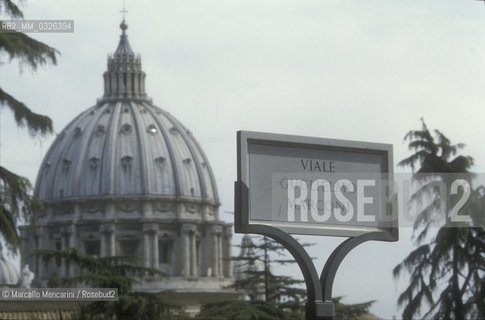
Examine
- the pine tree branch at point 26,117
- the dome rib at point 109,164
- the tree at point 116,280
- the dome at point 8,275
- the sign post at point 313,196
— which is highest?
the dome rib at point 109,164

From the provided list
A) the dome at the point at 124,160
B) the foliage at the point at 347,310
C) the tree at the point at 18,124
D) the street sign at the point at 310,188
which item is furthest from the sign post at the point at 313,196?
the dome at the point at 124,160

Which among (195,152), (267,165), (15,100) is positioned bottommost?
(267,165)

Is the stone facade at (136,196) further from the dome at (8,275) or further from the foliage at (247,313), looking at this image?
the foliage at (247,313)

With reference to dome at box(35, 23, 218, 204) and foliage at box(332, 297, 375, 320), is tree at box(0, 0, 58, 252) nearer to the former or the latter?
foliage at box(332, 297, 375, 320)

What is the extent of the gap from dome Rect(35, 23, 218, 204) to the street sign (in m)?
100

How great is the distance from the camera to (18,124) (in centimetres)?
862

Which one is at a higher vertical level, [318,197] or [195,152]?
[195,152]

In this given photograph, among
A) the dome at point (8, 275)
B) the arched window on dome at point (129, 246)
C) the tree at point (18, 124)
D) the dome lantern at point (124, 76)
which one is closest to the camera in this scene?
the tree at point (18, 124)

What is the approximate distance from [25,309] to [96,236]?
223ft

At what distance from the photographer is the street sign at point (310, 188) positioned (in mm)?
4199

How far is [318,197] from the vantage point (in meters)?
4.25

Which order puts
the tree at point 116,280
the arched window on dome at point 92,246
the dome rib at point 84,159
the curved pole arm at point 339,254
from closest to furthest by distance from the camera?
the curved pole arm at point 339,254, the tree at point 116,280, the arched window on dome at point 92,246, the dome rib at point 84,159

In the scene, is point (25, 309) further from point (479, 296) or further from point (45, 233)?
point (45, 233)

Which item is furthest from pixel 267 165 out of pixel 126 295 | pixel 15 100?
pixel 126 295
